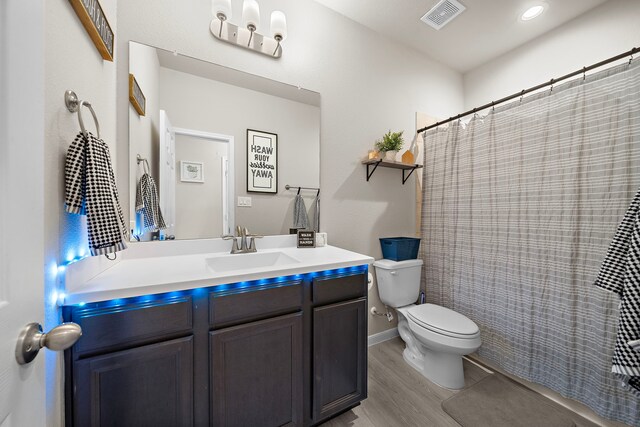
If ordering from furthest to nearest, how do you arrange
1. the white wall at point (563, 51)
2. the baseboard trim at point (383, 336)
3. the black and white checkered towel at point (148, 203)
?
1. the baseboard trim at point (383, 336)
2. the white wall at point (563, 51)
3. the black and white checkered towel at point (148, 203)

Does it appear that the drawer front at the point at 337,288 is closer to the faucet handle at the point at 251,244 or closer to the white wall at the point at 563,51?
the faucet handle at the point at 251,244

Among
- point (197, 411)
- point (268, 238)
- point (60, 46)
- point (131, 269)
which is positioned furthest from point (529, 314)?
point (60, 46)

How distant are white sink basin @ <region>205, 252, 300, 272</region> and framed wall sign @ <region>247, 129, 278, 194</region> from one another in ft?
1.44

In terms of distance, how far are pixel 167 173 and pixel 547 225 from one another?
92.3 inches

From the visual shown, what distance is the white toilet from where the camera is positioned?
1535mm

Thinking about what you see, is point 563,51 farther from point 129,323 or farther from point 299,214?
point 129,323

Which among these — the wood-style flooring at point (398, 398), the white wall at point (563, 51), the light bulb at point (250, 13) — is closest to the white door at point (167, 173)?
the light bulb at point (250, 13)

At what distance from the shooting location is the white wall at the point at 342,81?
136 centimetres

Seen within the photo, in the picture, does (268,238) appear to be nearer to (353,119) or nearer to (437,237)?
(353,119)

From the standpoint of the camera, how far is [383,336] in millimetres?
2141

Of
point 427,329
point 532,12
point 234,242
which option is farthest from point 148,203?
point 532,12

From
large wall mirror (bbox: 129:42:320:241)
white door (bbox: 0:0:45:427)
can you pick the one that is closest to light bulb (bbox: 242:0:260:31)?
large wall mirror (bbox: 129:42:320:241)

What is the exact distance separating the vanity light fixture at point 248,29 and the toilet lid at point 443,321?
207 cm

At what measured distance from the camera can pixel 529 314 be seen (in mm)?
1597
